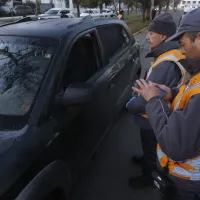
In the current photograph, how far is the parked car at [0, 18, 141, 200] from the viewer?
1.80 metres

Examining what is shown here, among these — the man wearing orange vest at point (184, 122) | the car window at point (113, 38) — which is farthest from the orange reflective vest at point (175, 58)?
the car window at point (113, 38)

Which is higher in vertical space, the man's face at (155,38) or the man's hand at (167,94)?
the man's face at (155,38)

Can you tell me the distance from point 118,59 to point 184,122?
107 inches

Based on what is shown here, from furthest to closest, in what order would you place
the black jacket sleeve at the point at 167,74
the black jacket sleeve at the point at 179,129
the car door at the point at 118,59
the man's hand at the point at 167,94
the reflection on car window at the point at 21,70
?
the car door at the point at 118,59, the black jacket sleeve at the point at 167,74, the reflection on car window at the point at 21,70, the man's hand at the point at 167,94, the black jacket sleeve at the point at 179,129

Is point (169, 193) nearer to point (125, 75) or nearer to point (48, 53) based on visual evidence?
point (48, 53)

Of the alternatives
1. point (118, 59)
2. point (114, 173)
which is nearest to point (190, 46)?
point (114, 173)

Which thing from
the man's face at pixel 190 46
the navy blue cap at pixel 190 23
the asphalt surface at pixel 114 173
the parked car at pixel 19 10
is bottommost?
the parked car at pixel 19 10

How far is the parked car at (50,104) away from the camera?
180 centimetres

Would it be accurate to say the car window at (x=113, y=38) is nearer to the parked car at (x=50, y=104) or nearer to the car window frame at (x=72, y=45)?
the parked car at (x=50, y=104)

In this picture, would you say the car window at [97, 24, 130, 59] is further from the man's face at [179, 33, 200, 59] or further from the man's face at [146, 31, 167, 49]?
the man's face at [179, 33, 200, 59]

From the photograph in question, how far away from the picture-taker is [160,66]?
7.61ft

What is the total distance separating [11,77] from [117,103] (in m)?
1.80

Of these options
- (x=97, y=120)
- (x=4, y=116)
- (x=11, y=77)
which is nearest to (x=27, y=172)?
(x=4, y=116)

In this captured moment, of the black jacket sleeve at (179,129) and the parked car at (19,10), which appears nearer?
the black jacket sleeve at (179,129)
